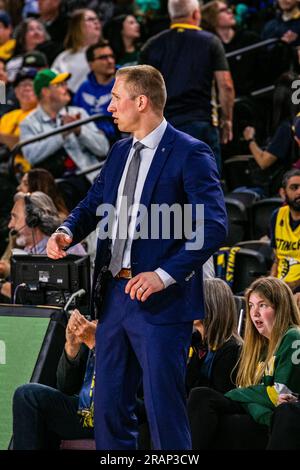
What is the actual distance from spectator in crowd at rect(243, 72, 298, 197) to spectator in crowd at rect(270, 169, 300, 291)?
138 centimetres

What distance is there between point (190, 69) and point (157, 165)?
380 centimetres

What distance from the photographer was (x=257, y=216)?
8.96 metres

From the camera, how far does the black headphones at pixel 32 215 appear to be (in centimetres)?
735

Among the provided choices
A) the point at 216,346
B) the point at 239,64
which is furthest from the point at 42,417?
the point at 239,64

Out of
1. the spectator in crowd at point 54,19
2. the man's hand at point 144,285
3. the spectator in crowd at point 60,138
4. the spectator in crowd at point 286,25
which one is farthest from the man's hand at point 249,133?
the man's hand at point 144,285

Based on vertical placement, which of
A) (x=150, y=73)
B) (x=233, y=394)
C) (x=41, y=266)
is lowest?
(x=233, y=394)

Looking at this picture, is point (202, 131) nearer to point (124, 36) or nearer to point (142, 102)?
point (124, 36)

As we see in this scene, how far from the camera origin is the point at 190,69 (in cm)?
866

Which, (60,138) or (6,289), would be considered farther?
(60,138)

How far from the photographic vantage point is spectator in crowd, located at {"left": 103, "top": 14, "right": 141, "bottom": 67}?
1161cm

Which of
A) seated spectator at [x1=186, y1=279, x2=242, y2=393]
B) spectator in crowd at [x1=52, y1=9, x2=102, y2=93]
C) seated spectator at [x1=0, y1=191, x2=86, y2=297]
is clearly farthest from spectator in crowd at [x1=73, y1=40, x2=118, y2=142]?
seated spectator at [x1=186, y1=279, x2=242, y2=393]

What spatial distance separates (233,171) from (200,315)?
514cm
